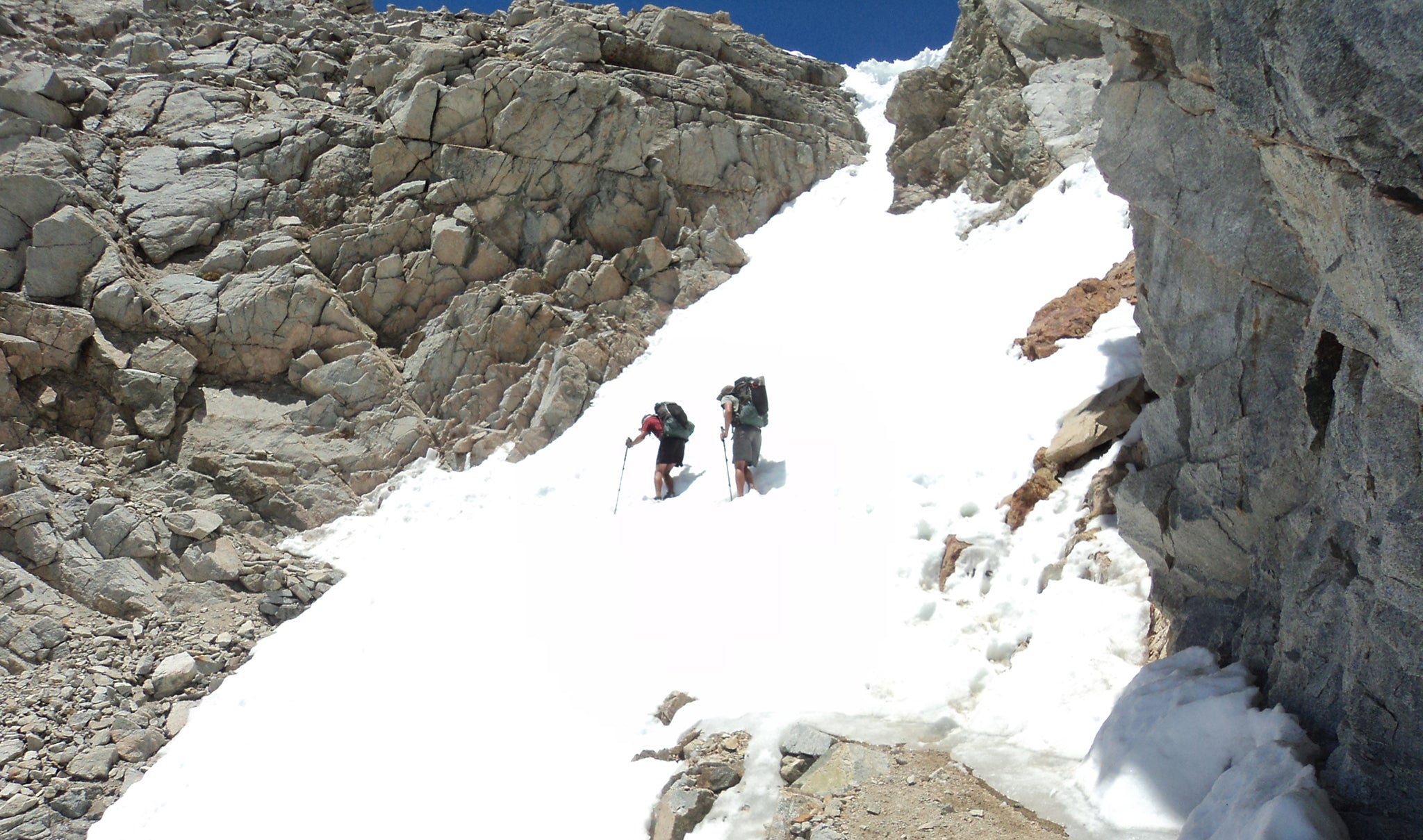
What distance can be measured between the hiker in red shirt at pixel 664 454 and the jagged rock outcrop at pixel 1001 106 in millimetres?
8623

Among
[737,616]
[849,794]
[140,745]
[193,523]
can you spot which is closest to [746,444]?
[737,616]

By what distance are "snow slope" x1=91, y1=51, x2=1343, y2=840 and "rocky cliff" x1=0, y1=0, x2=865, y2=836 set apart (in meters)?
1.68

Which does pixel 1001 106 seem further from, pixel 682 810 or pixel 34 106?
pixel 34 106

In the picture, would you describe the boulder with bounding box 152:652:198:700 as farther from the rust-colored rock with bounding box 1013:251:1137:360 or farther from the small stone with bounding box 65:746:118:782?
the rust-colored rock with bounding box 1013:251:1137:360

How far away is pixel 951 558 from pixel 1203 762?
3510 millimetres

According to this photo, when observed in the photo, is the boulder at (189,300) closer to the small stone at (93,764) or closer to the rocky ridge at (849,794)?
the small stone at (93,764)

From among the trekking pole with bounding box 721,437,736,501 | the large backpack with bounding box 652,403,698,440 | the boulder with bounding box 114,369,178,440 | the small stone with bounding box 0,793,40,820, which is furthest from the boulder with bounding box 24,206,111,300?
the trekking pole with bounding box 721,437,736,501

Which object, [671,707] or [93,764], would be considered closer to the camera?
[671,707]

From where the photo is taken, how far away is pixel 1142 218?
7.40 meters

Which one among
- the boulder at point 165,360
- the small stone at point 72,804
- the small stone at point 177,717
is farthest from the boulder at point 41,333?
the small stone at point 72,804

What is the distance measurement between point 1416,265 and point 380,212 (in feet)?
67.3

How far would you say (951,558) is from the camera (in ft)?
27.8

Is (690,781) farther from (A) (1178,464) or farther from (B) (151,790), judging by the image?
(B) (151,790)

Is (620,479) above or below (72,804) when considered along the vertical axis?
above
